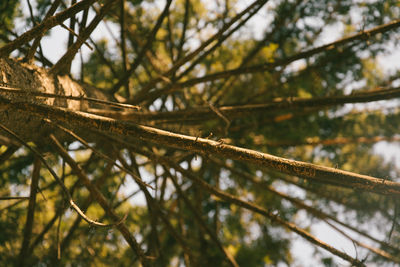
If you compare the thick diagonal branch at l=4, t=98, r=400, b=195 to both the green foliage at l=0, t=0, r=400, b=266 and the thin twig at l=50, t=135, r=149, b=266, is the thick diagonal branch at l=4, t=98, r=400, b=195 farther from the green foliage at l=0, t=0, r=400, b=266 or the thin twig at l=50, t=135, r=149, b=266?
the green foliage at l=0, t=0, r=400, b=266

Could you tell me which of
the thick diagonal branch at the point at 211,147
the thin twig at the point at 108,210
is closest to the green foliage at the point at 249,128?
the thin twig at the point at 108,210

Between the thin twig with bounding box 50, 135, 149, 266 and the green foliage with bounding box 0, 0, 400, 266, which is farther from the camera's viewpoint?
the green foliage with bounding box 0, 0, 400, 266

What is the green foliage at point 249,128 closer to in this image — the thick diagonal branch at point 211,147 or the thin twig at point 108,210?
the thin twig at point 108,210

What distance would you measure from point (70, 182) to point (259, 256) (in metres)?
3.18

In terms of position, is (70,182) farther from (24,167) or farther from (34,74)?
(34,74)

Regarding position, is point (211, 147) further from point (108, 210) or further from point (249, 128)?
point (249, 128)

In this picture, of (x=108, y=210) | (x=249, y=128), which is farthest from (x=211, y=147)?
(x=249, y=128)

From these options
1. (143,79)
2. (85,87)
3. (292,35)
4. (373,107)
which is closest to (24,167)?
(85,87)

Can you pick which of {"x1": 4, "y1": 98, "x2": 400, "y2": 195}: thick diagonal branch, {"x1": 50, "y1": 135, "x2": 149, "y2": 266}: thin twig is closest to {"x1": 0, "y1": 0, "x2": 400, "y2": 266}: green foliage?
{"x1": 50, "y1": 135, "x2": 149, "y2": 266}: thin twig

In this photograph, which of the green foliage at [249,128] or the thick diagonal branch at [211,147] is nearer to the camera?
the thick diagonal branch at [211,147]

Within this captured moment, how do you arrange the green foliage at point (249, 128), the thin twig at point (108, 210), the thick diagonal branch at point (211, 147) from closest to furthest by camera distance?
the thick diagonal branch at point (211, 147), the thin twig at point (108, 210), the green foliage at point (249, 128)

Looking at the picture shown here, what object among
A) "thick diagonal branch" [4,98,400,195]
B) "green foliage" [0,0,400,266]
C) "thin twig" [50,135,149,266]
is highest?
"green foliage" [0,0,400,266]

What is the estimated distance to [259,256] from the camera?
178 inches

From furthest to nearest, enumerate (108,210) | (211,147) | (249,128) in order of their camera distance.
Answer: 1. (249,128)
2. (108,210)
3. (211,147)
